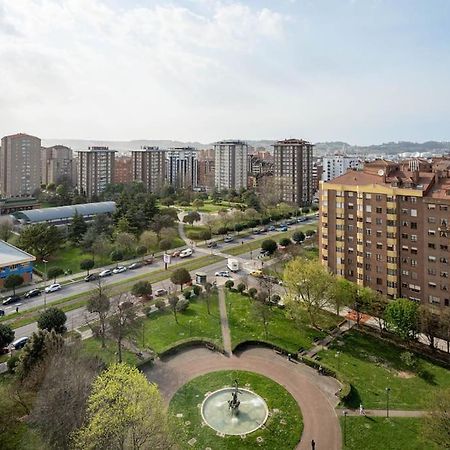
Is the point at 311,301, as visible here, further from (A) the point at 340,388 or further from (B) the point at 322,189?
(B) the point at 322,189

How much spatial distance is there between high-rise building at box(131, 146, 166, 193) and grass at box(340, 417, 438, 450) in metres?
90.3

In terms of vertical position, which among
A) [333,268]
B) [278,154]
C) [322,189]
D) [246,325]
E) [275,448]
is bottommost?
[275,448]

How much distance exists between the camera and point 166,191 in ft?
311

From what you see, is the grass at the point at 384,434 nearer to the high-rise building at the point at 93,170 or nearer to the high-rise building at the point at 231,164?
the high-rise building at the point at 93,170

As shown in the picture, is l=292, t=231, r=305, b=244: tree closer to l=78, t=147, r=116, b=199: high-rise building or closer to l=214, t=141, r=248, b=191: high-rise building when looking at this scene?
l=214, t=141, r=248, b=191: high-rise building

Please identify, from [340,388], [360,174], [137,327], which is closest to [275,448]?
[340,388]

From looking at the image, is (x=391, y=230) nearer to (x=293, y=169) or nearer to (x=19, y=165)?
(x=293, y=169)

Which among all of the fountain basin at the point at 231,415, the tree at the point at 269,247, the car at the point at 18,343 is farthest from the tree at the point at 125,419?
the tree at the point at 269,247

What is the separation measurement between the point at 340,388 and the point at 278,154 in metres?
71.7

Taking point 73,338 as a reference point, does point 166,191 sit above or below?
above

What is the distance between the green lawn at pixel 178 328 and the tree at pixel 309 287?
6348 mm

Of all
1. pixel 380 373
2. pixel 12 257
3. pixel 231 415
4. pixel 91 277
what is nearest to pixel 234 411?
pixel 231 415

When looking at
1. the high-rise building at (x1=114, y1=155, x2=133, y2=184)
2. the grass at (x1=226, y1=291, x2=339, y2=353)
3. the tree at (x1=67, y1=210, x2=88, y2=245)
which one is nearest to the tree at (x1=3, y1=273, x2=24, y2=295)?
the tree at (x1=67, y1=210, x2=88, y2=245)

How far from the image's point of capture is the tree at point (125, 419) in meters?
15.8
